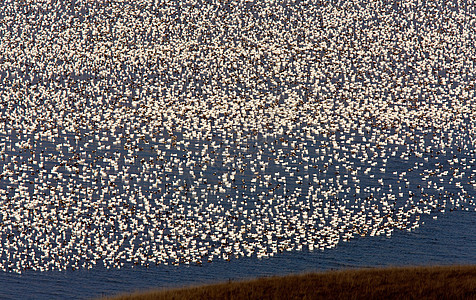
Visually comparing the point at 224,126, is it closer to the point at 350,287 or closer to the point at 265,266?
the point at 265,266

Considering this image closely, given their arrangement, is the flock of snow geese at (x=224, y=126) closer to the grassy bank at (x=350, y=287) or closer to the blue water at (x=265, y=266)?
the blue water at (x=265, y=266)

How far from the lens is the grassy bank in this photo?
35.5 metres

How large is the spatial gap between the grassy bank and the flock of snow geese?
12.4 meters

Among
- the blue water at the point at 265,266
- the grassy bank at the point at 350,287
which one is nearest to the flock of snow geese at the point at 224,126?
the blue water at the point at 265,266

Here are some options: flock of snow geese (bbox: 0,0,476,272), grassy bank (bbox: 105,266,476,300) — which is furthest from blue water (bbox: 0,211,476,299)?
grassy bank (bbox: 105,266,476,300)

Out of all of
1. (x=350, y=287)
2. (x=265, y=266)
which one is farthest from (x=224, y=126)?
(x=350, y=287)

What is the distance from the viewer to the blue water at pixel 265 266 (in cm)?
4603

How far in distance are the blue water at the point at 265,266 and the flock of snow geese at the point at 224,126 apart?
1472 mm

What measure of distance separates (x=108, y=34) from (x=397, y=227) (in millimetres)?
74647

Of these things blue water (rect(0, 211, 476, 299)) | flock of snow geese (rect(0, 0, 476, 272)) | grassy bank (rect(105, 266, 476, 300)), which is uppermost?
flock of snow geese (rect(0, 0, 476, 272))

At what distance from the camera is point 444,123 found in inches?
3538

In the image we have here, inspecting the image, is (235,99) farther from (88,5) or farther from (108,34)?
(88,5)

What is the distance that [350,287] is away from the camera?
3694cm

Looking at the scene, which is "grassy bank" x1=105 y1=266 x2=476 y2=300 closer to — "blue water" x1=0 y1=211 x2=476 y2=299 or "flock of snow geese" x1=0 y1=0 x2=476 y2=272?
"blue water" x1=0 y1=211 x2=476 y2=299
